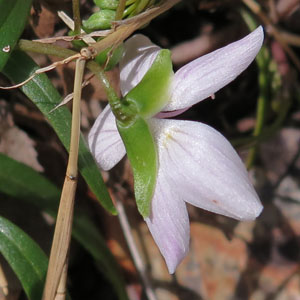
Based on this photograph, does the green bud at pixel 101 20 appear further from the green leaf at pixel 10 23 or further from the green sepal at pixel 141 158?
the green sepal at pixel 141 158

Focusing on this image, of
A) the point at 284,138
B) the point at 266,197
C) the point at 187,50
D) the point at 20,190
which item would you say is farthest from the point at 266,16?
the point at 20,190

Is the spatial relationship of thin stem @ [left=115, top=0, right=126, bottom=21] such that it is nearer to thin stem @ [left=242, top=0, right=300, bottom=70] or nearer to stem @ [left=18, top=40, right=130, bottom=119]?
stem @ [left=18, top=40, right=130, bottom=119]

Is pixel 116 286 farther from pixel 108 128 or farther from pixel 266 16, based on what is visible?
pixel 266 16

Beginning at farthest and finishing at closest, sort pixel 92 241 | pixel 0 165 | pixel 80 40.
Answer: pixel 92 241 < pixel 0 165 < pixel 80 40

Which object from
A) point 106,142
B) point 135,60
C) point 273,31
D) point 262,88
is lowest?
point 262,88

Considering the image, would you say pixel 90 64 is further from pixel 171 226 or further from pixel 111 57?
pixel 171 226

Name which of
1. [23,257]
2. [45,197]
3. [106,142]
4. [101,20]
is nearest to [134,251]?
[45,197]

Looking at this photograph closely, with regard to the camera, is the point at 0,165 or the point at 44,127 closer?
the point at 0,165
